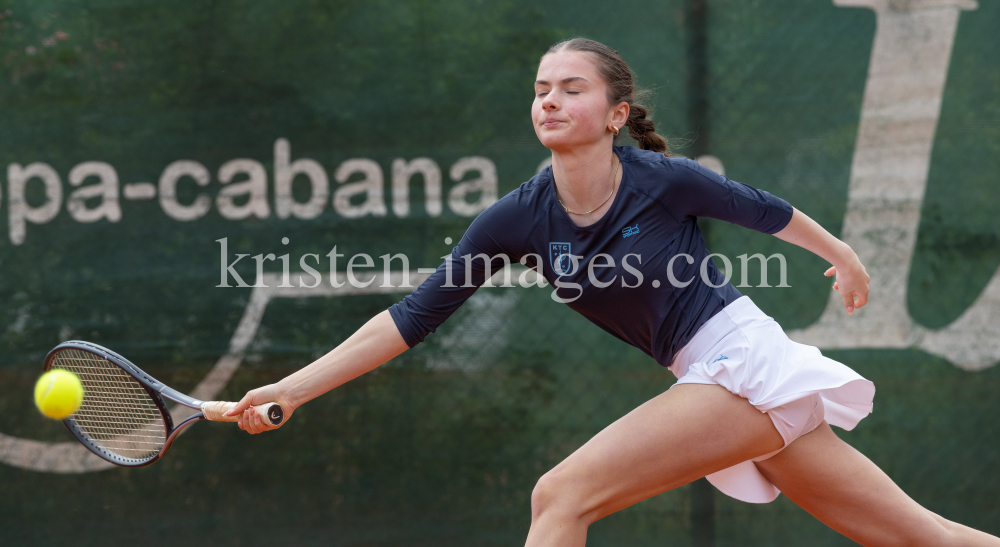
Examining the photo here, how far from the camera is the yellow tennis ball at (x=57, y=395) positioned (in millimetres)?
2086

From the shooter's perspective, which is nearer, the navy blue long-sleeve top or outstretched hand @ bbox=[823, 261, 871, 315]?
the navy blue long-sleeve top

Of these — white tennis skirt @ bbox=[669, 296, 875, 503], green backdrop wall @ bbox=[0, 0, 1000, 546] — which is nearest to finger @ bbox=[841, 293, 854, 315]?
white tennis skirt @ bbox=[669, 296, 875, 503]

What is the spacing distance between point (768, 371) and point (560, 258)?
0.54m

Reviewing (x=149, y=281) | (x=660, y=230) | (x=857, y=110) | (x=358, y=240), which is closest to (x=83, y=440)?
(x=149, y=281)

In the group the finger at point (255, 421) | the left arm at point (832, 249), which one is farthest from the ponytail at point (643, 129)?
the finger at point (255, 421)

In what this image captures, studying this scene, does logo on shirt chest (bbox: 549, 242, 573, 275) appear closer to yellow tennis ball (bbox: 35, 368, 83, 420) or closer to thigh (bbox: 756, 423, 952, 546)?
thigh (bbox: 756, 423, 952, 546)

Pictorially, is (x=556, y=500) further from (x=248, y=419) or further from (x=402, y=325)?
(x=248, y=419)

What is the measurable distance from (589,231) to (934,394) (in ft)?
6.52

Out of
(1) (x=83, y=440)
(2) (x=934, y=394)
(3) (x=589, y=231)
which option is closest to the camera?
(3) (x=589, y=231)

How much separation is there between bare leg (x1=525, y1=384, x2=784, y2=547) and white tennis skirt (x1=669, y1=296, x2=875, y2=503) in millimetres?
35

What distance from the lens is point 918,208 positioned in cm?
312

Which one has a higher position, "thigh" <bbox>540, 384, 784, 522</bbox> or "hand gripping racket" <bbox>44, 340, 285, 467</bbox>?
"thigh" <bbox>540, 384, 784, 522</bbox>

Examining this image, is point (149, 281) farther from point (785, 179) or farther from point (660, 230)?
point (785, 179)

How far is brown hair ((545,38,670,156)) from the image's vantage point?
6.42 feet
